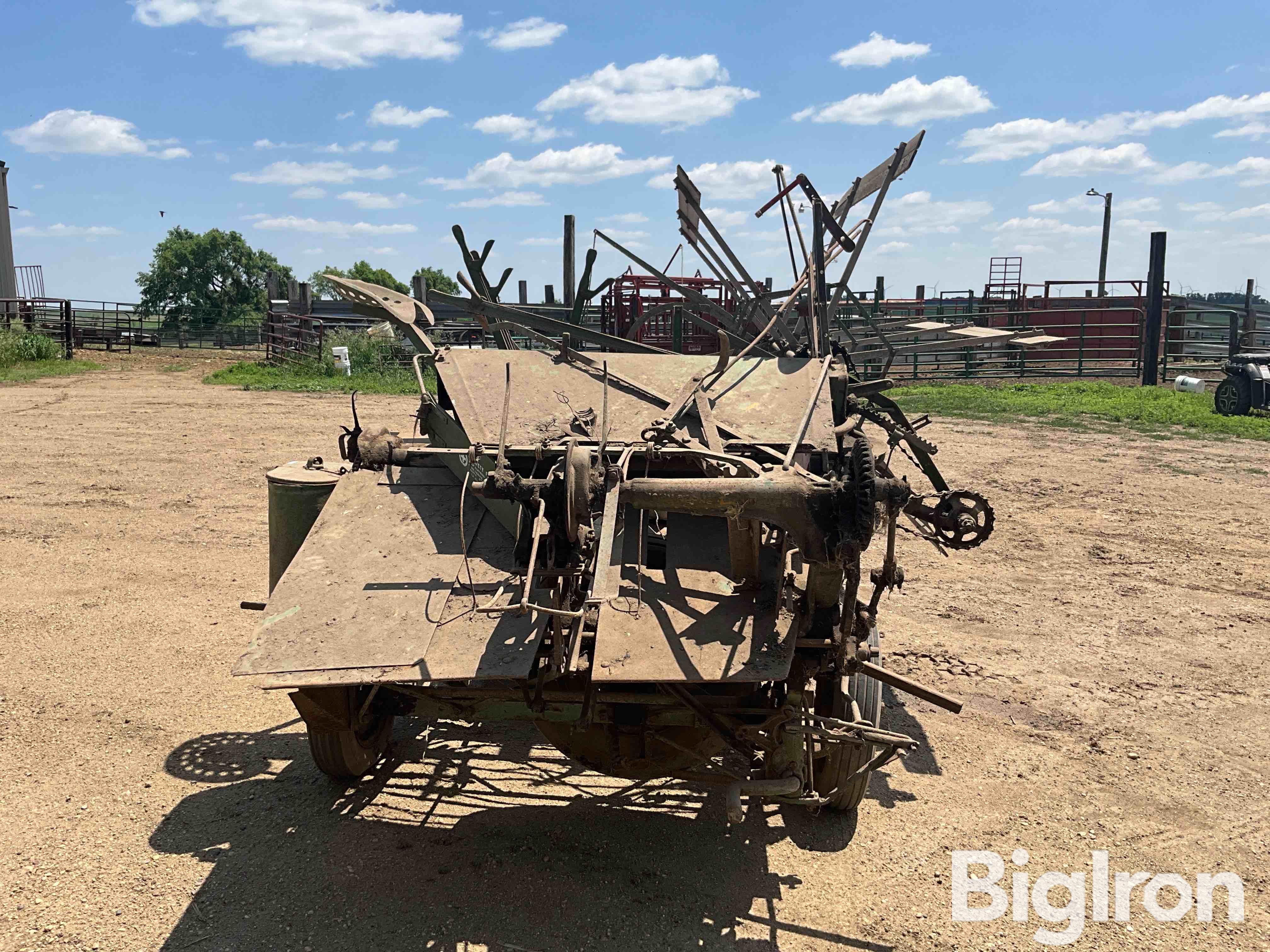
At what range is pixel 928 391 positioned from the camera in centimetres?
2019

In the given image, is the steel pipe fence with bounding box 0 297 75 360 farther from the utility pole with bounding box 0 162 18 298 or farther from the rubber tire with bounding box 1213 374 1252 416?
the rubber tire with bounding box 1213 374 1252 416

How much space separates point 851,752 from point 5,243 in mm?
34833

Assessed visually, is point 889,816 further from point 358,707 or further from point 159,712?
point 159,712

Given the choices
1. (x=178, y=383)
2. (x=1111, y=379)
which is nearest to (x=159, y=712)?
(x=178, y=383)

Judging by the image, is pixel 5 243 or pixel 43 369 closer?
pixel 43 369

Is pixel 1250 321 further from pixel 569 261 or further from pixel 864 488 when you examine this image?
pixel 864 488

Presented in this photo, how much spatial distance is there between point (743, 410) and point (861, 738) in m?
1.77

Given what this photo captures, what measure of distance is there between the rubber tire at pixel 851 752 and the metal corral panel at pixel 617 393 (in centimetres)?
106

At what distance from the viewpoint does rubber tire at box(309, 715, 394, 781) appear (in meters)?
4.18

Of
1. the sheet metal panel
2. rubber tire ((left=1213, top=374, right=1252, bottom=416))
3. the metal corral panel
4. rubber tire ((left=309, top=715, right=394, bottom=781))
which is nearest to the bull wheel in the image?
rubber tire ((left=309, top=715, right=394, bottom=781))

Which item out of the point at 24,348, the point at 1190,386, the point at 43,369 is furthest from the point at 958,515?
the point at 24,348

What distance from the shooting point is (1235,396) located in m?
15.6

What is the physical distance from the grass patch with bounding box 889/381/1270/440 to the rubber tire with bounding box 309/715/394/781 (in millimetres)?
12808

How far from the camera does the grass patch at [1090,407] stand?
1450 centimetres
